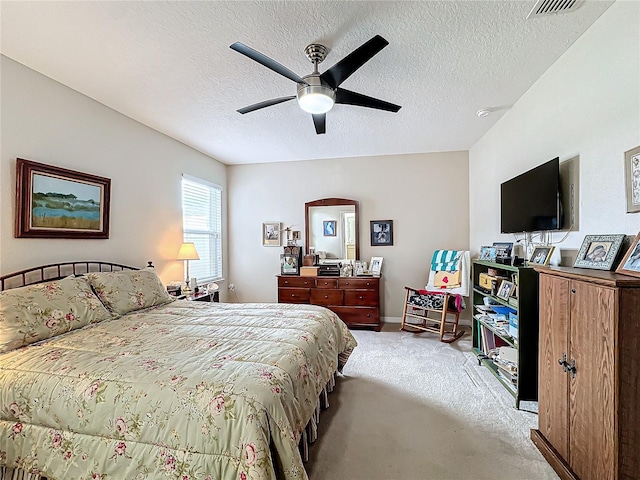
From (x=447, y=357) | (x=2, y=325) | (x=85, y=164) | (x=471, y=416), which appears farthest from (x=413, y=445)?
(x=85, y=164)

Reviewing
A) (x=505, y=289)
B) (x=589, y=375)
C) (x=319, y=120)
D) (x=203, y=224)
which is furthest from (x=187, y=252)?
(x=589, y=375)

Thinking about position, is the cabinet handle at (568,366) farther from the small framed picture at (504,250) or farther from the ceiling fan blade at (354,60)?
the ceiling fan blade at (354,60)

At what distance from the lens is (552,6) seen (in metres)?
1.71

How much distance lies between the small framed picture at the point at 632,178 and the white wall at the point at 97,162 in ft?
12.6

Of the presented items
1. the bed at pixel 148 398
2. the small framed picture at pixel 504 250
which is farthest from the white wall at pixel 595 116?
the bed at pixel 148 398

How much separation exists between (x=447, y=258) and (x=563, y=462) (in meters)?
2.82

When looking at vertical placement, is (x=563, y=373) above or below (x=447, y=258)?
below

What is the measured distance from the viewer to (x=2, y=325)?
1.72 metres

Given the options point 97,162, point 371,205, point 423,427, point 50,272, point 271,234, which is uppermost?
point 97,162

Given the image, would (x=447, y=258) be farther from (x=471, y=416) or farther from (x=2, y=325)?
(x=2, y=325)

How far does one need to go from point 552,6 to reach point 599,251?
138 cm

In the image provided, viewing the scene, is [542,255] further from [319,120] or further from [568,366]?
[319,120]

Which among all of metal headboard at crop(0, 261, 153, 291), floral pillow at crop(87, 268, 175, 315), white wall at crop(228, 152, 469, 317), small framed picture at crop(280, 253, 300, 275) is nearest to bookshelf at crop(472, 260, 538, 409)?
white wall at crop(228, 152, 469, 317)

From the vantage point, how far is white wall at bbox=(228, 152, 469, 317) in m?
4.61
